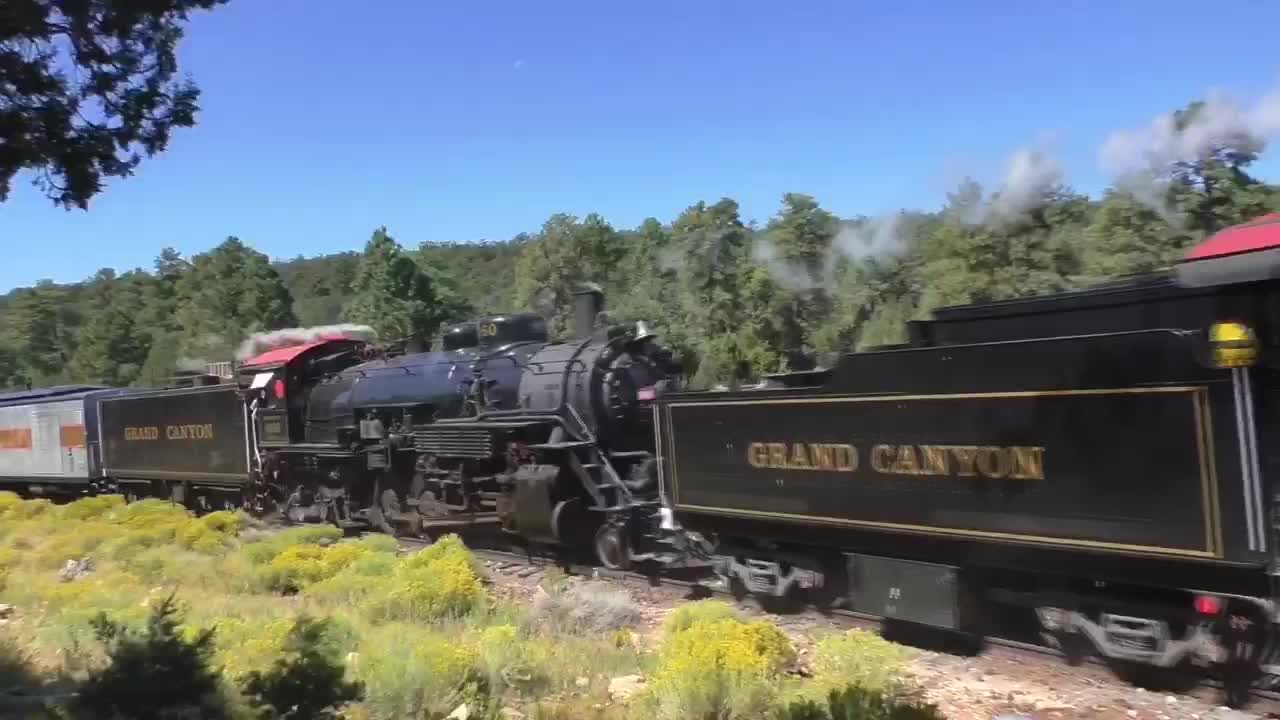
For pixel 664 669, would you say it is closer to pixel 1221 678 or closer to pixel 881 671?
pixel 881 671

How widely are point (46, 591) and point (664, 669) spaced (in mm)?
8104

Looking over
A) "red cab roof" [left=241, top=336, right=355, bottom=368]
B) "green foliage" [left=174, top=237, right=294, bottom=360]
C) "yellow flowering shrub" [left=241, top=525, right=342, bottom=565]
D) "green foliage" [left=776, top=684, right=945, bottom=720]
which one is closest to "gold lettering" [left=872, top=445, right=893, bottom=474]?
"green foliage" [left=776, top=684, right=945, bottom=720]

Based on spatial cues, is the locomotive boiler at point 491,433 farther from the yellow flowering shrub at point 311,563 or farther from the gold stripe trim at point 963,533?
the gold stripe trim at point 963,533

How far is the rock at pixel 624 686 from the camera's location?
21.9 ft

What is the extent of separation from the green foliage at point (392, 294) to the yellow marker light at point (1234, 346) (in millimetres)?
53386

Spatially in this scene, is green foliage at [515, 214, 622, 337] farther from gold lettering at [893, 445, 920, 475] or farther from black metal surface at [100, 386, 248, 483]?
gold lettering at [893, 445, 920, 475]

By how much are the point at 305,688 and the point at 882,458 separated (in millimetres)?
4187

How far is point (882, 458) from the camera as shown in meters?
7.32

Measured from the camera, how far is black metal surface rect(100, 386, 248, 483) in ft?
59.4

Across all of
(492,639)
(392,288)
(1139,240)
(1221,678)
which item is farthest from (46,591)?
(392,288)

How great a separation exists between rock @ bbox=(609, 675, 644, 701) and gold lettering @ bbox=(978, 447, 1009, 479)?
2.73 metres

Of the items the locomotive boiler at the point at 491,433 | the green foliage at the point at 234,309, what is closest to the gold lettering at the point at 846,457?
the locomotive boiler at the point at 491,433

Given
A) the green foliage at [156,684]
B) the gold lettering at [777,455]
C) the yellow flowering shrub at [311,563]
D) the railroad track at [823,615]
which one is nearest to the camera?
the green foliage at [156,684]

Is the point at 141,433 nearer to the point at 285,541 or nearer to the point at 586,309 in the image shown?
the point at 285,541
